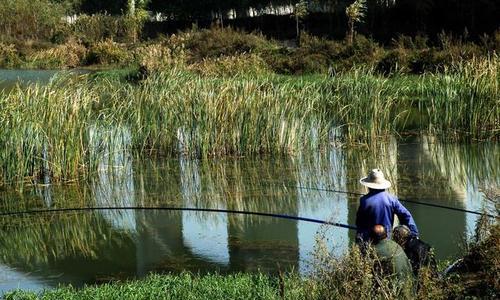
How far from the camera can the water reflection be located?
718cm

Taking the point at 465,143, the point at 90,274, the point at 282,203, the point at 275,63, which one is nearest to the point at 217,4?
the point at 275,63

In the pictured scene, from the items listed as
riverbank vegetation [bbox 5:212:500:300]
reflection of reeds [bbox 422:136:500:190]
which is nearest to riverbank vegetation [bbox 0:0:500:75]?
reflection of reeds [bbox 422:136:500:190]

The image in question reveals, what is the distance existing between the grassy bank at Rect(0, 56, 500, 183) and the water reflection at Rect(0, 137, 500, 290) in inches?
10.7

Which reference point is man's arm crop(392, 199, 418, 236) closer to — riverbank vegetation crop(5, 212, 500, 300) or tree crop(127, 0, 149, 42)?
riverbank vegetation crop(5, 212, 500, 300)

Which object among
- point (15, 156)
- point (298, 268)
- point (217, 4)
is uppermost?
point (217, 4)

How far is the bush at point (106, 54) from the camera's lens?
31867 millimetres

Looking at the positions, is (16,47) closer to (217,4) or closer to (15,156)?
(217,4)

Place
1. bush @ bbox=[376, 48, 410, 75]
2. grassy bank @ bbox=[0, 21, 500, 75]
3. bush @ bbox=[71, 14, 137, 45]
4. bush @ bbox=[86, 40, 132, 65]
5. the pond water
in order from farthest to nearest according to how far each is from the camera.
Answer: bush @ bbox=[71, 14, 137, 45], bush @ bbox=[86, 40, 132, 65], bush @ bbox=[376, 48, 410, 75], grassy bank @ bbox=[0, 21, 500, 75], the pond water

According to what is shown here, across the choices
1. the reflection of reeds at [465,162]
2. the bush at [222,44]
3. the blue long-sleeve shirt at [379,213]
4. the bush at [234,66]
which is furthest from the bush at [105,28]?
the blue long-sleeve shirt at [379,213]

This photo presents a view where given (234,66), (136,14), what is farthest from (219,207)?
(136,14)

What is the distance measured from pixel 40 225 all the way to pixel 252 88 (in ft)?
14.8

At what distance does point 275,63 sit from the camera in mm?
25562

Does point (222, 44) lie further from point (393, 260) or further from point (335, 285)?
point (335, 285)

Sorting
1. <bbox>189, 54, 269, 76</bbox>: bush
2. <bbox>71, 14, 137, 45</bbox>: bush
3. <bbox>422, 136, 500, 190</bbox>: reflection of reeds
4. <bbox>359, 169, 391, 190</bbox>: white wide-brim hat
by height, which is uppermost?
<bbox>71, 14, 137, 45</bbox>: bush
